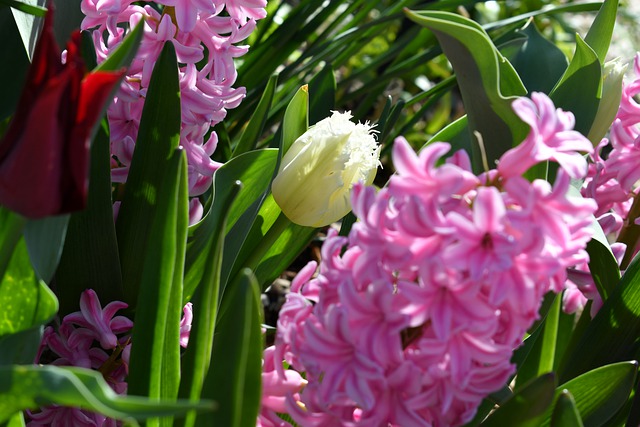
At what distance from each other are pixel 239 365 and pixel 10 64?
1.82 ft

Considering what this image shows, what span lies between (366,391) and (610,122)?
532 mm

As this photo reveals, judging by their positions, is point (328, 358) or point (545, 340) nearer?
point (328, 358)

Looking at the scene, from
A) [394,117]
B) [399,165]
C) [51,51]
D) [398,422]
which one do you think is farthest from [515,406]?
[394,117]

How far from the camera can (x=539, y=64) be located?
1240 millimetres

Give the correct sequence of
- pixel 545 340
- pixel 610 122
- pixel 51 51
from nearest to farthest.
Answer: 1. pixel 51 51
2. pixel 545 340
3. pixel 610 122

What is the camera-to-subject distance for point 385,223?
571 millimetres

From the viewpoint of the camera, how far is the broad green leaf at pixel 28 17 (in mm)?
848

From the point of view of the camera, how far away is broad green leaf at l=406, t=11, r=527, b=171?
743mm

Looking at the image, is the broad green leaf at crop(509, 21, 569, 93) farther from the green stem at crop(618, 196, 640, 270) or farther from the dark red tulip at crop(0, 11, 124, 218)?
the dark red tulip at crop(0, 11, 124, 218)

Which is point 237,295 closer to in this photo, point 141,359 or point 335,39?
point 141,359

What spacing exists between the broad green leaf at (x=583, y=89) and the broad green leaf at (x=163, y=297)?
0.42 metres

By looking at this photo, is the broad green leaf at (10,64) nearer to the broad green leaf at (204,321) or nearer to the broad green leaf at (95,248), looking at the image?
the broad green leaf at (95,248)

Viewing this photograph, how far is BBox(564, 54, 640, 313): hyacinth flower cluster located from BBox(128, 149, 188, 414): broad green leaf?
1.45 feet

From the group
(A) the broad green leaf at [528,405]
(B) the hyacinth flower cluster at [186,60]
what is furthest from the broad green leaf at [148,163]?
(A) the broad green leaf at [528,405]
